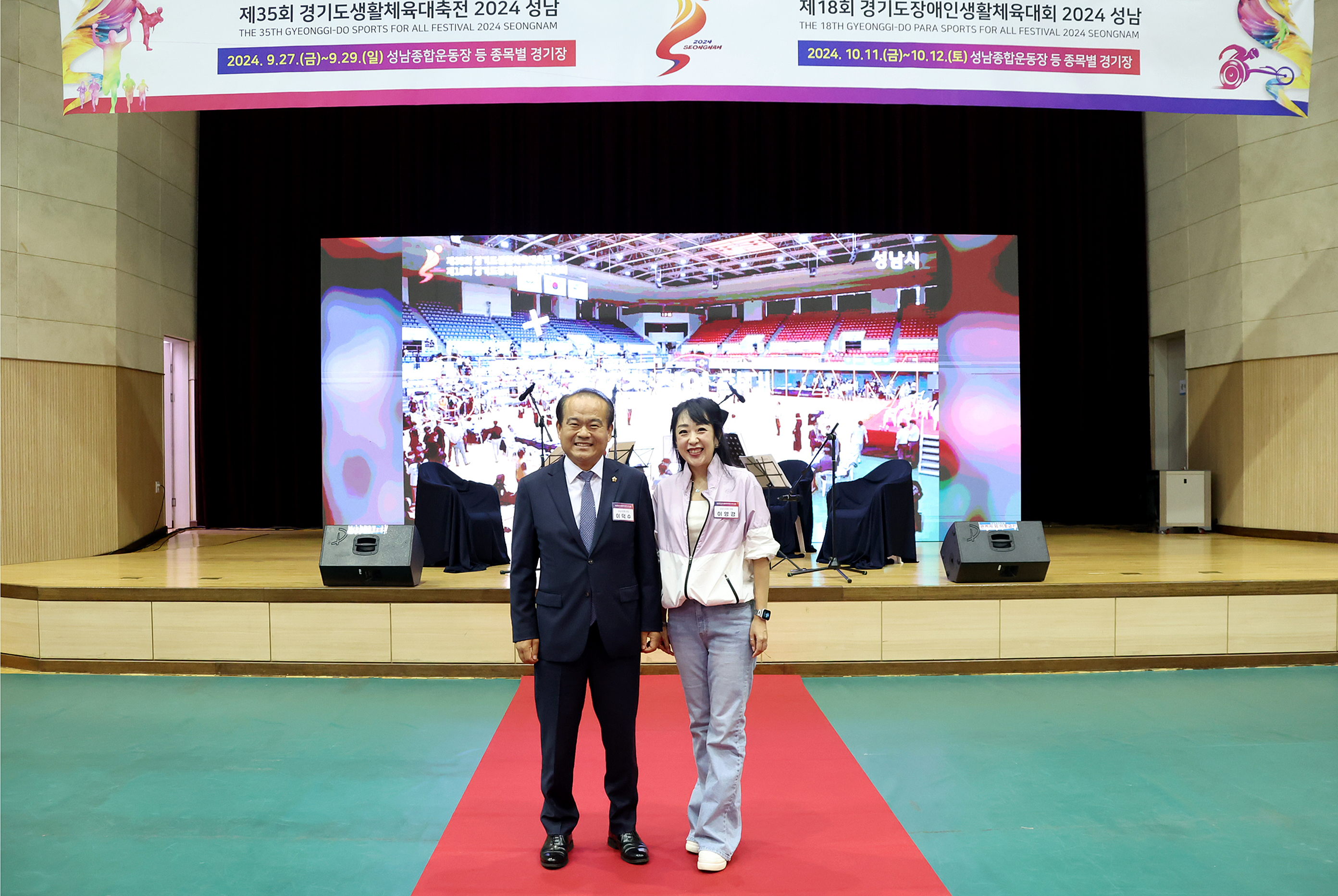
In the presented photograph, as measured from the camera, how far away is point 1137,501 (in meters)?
10.4

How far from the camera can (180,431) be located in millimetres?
10156

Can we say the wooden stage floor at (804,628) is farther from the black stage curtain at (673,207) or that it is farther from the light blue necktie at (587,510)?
the black stage curtain at (673,207)

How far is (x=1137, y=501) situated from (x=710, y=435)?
9.71 metres

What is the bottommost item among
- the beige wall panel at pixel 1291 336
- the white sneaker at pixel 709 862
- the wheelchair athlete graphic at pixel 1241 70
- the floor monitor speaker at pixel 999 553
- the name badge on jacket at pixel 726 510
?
the white sneaker at pixel 709 862

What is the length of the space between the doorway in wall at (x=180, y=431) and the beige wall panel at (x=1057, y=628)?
9.05 metres

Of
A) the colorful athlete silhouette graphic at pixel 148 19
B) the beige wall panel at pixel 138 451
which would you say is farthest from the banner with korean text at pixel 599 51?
the beige wall panel at pixel 138 451

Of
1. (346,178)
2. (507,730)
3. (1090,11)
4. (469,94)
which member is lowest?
(507,730)

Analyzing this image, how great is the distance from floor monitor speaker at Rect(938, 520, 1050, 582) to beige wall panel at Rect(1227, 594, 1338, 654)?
43.8 inches

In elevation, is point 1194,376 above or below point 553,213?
below

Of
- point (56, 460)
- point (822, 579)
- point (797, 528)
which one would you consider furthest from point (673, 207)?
point (56, 460)

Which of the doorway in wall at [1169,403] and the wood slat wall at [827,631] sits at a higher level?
the doorway in wall at [1169,403]

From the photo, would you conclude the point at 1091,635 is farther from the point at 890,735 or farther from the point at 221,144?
the point at 221,144

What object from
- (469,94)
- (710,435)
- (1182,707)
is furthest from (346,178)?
(1182,707)

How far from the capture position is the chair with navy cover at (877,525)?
246 inches
